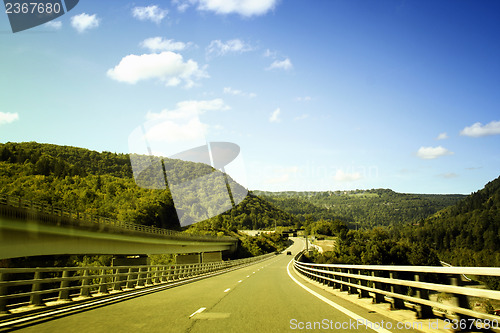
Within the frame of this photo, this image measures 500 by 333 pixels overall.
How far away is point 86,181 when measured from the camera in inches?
4998

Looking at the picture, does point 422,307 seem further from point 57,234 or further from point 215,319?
point 57,234

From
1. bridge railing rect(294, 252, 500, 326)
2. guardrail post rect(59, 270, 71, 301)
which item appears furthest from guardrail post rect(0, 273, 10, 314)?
bridge railing rect(294, 252, 500, 326)

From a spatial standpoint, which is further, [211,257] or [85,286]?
[211,257]

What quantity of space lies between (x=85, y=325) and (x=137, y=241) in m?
44.6

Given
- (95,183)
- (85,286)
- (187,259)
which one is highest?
(95,183)

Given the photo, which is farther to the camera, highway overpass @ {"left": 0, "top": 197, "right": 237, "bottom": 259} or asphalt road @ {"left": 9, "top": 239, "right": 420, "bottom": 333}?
highway overpass @ {"left": 0, "top": 197, "right": 237, "bottom": 259}

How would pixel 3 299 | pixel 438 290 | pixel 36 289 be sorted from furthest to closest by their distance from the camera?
pixel 36 289 < pixel 3 299 < pixel 438 290

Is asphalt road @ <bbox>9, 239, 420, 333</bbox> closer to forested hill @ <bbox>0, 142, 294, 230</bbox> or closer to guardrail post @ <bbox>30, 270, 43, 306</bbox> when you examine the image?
guardrail post @ <bbox>30, 270, 43, 306</bbox>

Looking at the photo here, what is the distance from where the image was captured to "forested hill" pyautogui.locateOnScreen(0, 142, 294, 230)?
318ft

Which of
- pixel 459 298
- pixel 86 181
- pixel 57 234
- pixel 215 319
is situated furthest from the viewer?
pixel 86 181

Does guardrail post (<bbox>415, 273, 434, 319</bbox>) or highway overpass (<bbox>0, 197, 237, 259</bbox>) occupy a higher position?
highway overpass (<bbox>0, 197, 237, 259</bbox>)

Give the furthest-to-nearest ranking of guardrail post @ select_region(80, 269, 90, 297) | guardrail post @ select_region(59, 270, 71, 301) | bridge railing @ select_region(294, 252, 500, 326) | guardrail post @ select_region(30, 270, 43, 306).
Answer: guardrail post @ select_region(80, 269, 90, 297) → guardrail post @ select_region(59, 270, 71, 301) → guardrail post @ select_region(30, 270, 43, 306) → bridge railing @ select_region(294, 252, 500, 326)

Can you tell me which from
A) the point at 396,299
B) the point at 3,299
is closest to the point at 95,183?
the point at 3,299

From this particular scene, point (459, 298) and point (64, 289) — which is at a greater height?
point (459, 298)
